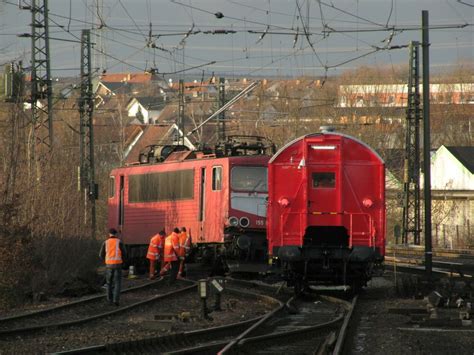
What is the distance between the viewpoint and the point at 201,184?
27578mm

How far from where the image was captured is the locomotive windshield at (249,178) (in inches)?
1031

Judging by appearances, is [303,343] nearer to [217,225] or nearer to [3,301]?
[3,301]

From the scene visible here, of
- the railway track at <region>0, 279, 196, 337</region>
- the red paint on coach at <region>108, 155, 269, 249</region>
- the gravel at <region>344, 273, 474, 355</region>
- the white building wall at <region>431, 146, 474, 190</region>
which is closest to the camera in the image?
the gravel at <region>344, 273, 474, 355</region>

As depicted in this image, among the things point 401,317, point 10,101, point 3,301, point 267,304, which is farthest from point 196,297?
point 10,101

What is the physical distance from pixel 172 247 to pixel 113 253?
19.7 ft

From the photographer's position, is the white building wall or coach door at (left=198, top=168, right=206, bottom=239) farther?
the white building wall

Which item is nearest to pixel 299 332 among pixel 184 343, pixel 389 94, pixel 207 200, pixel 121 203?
pixel 184 343

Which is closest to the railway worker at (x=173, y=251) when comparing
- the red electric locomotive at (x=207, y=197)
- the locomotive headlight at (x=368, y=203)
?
the red electric locomotive at (x=207, y=197)

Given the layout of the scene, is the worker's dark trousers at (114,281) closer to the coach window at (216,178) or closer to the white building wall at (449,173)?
the coach window at (216,178)

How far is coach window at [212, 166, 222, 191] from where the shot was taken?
86.9ft

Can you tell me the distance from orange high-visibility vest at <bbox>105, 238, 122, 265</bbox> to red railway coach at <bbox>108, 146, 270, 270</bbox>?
214 inches

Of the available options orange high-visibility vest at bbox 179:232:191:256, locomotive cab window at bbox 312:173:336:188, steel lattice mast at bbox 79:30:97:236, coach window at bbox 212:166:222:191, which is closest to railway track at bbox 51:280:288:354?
locomotive cab window at bbox 312:173:336:188

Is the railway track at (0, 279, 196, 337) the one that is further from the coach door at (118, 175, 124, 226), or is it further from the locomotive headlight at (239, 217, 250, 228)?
the coach door at (118, 175, 124, 226)

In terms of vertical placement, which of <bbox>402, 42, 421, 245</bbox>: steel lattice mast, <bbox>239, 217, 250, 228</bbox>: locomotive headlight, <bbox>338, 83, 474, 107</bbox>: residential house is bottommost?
<bbox>239, 217, 250, 228</bbox>: locomotive headlight
